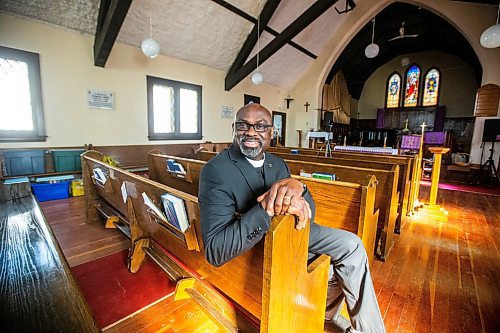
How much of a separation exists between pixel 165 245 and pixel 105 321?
1.54 feet

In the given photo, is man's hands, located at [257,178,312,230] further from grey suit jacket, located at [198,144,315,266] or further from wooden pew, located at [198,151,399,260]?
wooden pew, located at [198,151,399,260]

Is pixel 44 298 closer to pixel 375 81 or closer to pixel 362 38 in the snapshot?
pixel 362 38

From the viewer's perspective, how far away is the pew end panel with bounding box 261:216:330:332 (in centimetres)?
67

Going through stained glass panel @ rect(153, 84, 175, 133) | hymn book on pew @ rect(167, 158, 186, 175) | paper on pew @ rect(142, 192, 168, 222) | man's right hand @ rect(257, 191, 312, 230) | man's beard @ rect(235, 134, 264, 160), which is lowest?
paper on pew @ rect(142, 192, 168, 222)

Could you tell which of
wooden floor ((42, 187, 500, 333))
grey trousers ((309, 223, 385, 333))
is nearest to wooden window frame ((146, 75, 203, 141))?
wooden floor ((42, 187, 500, 333))

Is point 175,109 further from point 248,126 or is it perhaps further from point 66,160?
point 248,126

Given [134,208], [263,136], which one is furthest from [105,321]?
[263,136]

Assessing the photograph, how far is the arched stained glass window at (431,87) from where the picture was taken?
9.24m

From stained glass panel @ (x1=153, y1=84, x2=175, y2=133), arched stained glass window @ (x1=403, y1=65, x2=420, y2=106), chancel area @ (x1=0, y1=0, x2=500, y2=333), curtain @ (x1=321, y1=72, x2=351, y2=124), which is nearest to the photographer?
chancel area @ (x1=0, y1=0, x2=500, y2=333)

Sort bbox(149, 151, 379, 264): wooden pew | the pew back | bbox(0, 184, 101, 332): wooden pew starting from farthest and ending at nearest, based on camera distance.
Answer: the pew back → bbox(149, 151, 379, 264): wooden pew → bbox(0, 184, 101, 332): wooden pew

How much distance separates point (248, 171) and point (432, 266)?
191 cm

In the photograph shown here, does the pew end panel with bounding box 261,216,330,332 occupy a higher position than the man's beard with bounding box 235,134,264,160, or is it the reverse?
the man's beard with bounding box 235,134,264,160

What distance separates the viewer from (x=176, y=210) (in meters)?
1.08

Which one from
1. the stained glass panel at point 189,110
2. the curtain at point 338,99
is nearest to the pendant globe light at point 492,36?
the curtain at point 338,99
